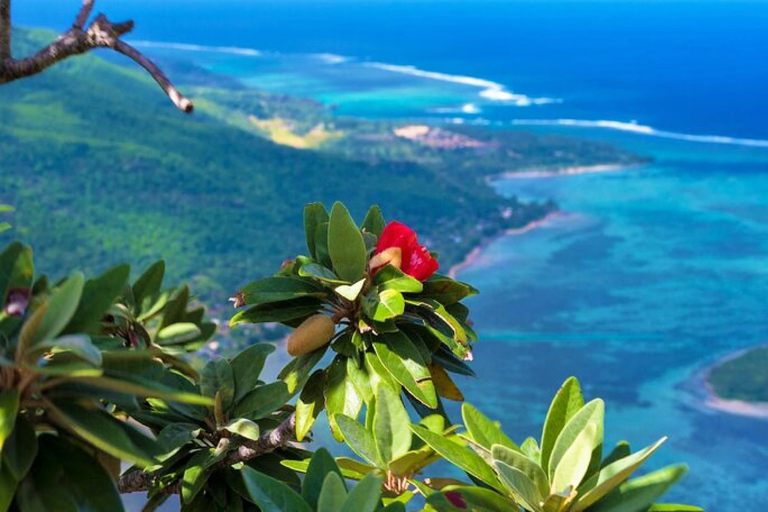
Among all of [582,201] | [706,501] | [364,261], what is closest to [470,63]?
[582,201]

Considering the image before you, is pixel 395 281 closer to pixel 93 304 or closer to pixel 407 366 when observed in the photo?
pixel 407 366

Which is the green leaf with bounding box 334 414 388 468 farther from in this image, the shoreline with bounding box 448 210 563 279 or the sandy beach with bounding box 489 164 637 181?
the sandy beach with bounding box 489 164 637 181

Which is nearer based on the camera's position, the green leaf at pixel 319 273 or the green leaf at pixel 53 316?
the green leaf at pixel 53 316

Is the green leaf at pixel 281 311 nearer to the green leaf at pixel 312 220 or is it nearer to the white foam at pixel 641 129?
the green leaf at pixel 312 220

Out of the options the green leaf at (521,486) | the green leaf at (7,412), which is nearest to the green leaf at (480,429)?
the green leaf at (521,486)

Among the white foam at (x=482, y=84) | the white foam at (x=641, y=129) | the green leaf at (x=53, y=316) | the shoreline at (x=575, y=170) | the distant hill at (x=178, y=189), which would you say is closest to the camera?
the green leaf at (x=53, y=316)

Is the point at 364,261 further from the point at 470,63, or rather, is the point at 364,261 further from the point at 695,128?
the point at 470,63

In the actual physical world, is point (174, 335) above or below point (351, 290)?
below

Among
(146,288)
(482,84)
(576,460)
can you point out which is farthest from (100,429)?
(482,84)
